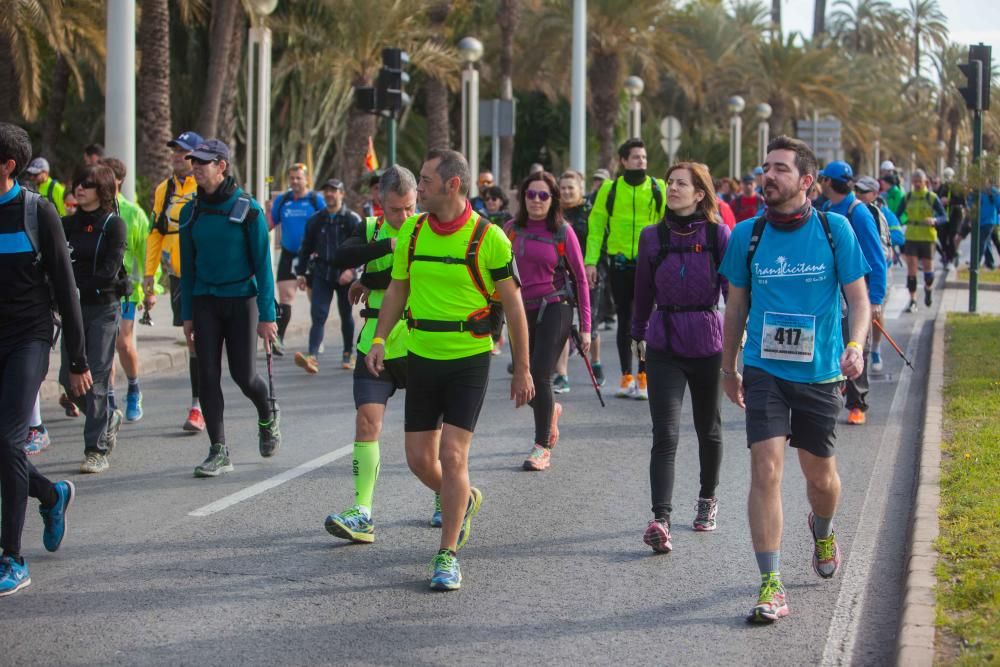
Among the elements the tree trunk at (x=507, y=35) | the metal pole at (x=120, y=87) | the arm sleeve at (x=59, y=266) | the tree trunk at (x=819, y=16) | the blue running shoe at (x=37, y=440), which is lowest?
the blue running shoe at (x=37, y=440)

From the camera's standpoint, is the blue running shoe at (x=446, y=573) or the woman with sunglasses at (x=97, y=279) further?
the woman with sunglasses at (x=97, y=279)

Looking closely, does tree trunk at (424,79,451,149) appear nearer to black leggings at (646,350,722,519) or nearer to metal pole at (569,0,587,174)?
metal pole at (569,0,587,174)

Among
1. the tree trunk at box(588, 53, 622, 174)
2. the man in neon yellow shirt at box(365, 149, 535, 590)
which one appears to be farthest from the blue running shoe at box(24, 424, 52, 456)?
the tree trunk at box(588, 53, 622, 174)

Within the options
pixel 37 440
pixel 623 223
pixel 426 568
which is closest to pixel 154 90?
pixel 623 223

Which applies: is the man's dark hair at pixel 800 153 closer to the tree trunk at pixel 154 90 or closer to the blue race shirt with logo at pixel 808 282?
the blue race shirt with logo at pixel 808 282

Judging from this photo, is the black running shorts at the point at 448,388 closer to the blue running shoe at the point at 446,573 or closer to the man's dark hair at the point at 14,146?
the blue running shoe at the point at 446,573

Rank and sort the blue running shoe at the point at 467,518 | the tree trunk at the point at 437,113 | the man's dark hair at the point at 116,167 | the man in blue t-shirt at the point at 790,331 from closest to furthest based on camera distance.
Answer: the man in blue t-shirt at the point at 790,331 → the blue running shoe at the point at 467,518 → the man's dark hair at the point at 116,167 → the tree trunk at the point at 437,113

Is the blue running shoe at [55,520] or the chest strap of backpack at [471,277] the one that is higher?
the chest strap of backpack at [471,277]

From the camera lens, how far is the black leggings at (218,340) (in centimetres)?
827

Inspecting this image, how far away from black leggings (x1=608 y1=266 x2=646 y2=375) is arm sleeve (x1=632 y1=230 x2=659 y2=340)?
13.6 feet

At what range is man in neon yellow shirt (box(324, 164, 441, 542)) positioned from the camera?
6781 mm

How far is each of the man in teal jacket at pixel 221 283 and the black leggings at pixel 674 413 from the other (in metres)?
2.43

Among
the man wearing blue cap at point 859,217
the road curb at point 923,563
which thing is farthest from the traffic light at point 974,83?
the man wearing blue cap at point 859,217

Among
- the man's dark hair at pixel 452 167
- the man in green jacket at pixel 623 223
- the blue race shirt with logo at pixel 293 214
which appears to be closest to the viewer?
the man's dark hair at pixel 452 167
